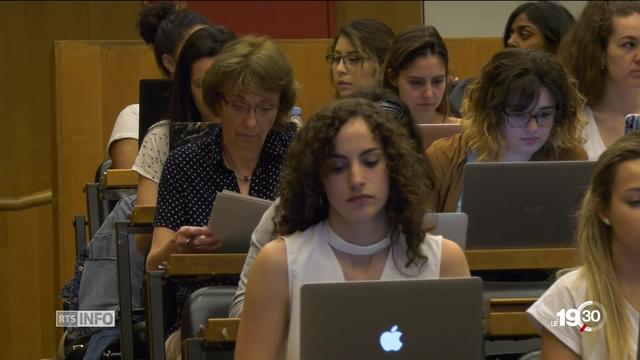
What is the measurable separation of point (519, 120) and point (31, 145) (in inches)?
138

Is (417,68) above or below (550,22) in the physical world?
below

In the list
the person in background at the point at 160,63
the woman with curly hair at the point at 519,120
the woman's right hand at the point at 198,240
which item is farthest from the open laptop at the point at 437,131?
the person in background at the point at 160,63

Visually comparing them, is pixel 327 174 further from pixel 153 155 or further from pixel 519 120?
pixel 153 155

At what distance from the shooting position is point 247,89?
11.9ft

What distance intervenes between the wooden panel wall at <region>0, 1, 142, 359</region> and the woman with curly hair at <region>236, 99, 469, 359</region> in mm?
3124

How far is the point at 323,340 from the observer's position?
2588 mm

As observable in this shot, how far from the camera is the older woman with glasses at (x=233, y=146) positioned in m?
3.58

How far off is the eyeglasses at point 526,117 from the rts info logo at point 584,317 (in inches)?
41.9

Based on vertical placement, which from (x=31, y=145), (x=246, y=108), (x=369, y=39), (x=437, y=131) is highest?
(x=369, y=39)

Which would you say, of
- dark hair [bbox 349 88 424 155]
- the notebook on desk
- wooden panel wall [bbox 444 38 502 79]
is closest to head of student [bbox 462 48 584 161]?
dark hair [bbox 349 88 424 155]

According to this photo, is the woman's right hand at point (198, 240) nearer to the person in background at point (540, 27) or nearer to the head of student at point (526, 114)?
the head of student at point (526, 114)

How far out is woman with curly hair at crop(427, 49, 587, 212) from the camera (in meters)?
3.69

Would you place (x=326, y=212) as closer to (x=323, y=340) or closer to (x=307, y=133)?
(x=307, y=133)

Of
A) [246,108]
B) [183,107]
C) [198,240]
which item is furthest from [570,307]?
[183,107]
